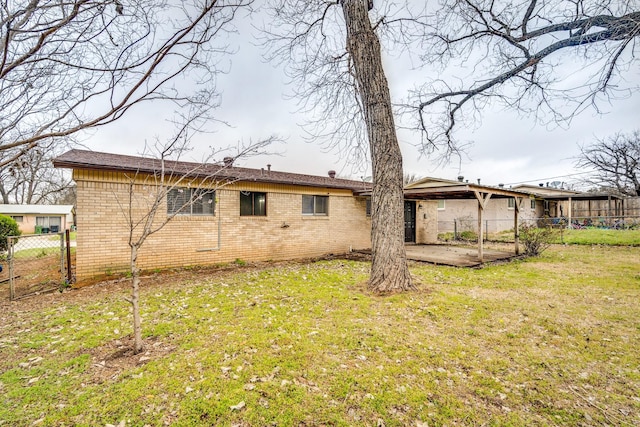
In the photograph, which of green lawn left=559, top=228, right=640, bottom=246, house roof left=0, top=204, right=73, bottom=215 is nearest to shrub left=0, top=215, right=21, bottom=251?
house roof left=0, top=204, right=73, bottom=215

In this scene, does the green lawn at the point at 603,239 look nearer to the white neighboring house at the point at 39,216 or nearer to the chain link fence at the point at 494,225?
the chain link fence at the point at 494,225

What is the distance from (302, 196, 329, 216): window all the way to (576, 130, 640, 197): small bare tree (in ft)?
72.3

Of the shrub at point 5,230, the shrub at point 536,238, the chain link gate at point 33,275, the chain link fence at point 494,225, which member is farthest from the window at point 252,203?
the chain link fence at point 494,225

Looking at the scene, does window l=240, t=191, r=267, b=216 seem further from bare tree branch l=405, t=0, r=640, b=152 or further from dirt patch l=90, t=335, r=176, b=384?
dirt patch l=90, t=335, r=176, b=384

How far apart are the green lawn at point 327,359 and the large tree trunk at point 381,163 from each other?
21.3 inches

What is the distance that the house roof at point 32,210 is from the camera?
2523cm

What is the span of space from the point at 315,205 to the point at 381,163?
6.10 m

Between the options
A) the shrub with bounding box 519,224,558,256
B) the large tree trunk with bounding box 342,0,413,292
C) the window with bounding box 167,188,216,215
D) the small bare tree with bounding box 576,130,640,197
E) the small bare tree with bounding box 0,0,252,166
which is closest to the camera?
the small bare tree with bounding box 0,0,252,166

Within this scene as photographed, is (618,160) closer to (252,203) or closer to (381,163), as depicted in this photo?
(381,163)

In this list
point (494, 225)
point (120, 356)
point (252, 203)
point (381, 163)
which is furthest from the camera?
point (494, 225)

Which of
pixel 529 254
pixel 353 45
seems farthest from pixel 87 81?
pixel 529 254

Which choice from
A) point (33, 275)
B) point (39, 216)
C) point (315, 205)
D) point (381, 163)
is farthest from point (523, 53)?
point (39, 216)

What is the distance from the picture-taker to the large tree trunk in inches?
230

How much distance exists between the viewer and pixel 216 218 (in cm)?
910
